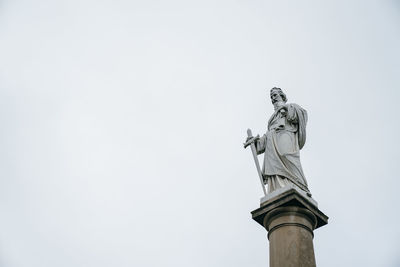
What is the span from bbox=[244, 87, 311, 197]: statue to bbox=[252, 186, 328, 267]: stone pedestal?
1.85 ft

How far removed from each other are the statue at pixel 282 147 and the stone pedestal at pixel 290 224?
56 cm

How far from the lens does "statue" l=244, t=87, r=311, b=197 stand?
10133mm

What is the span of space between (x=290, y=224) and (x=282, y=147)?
2397 millimetres

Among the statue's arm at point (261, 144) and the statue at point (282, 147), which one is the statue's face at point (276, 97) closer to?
the statue at point (282, 147)

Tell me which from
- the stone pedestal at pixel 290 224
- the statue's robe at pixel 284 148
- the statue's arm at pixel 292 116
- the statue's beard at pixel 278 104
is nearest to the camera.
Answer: the stone pedestal at pixel 290 224

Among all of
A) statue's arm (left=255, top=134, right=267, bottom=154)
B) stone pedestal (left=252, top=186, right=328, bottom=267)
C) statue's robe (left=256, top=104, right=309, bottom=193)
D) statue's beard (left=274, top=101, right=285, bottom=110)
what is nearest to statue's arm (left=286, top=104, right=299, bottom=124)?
statue's robe (left=256, top=104, right=309, bottom=193)

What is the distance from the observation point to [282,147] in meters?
10.8

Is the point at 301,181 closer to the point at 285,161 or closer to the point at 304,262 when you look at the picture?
the point at 285,161

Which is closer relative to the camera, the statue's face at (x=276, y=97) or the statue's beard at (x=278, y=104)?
the statue's beard at (x=278, y=104)

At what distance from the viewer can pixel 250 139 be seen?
37.9 feet

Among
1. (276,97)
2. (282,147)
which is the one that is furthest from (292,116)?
(276,97)

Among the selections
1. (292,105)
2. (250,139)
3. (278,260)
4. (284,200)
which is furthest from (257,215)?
(292,105)

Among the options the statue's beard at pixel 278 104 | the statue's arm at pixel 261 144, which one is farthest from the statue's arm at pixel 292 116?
the statue's arm at pixel 261 144

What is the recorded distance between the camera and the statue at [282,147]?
33.2 feet
